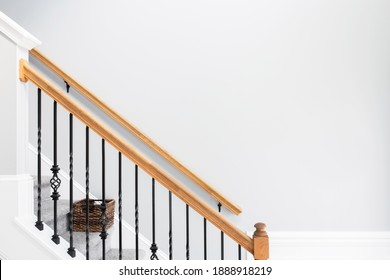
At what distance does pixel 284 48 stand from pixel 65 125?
6.23ft

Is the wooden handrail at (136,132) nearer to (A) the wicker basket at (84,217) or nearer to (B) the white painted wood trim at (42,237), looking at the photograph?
(A) the wicker basket at (84,217)

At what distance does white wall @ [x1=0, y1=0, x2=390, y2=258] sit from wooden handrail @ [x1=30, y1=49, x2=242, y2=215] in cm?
9

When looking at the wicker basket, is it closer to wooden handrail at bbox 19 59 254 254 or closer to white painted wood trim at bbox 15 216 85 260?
white painted wood trim at bbox 15 216 85 260

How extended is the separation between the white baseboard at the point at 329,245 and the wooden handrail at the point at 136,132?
443 mm

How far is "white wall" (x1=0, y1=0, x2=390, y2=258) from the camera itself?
9.28 feet

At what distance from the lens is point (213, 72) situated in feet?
9.45

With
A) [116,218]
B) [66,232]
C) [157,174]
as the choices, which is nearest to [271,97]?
[157,174]

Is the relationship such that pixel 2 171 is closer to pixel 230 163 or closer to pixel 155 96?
pixel 155 96

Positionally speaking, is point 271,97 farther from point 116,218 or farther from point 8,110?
point 8,110

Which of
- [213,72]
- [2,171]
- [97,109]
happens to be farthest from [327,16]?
[2,171]

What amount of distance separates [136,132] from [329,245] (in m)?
1.76

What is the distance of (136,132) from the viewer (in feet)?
9.18

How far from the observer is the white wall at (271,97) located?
111 inches

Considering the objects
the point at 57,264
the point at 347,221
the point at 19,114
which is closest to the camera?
the point at 57,264
